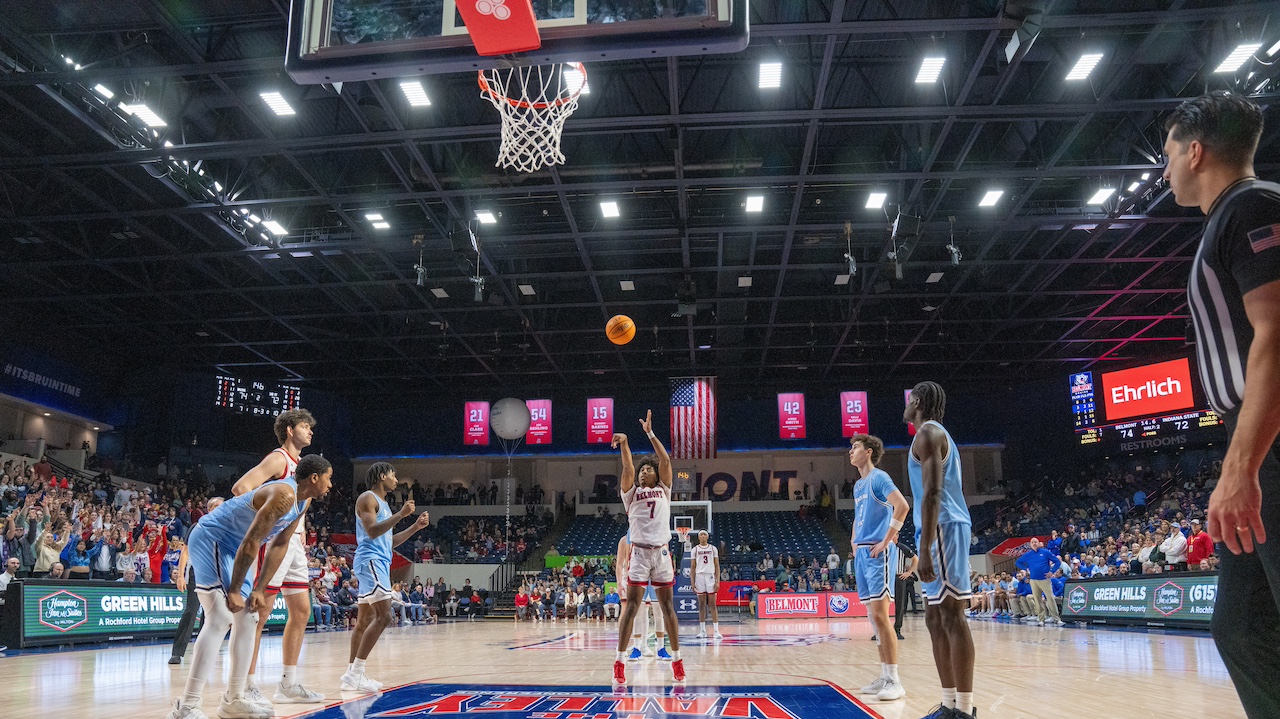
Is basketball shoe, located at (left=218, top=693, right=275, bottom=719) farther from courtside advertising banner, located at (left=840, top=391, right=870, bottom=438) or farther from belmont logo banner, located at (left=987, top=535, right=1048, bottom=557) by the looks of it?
belmont logo banner, located at (left=987, top=535, right=1048, bottom=557)

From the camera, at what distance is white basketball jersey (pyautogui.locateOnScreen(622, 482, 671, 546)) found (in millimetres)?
7699

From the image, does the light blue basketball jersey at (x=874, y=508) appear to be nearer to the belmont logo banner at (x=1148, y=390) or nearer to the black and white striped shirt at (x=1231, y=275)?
the black and white striped shirt at (x=1231, y=275)

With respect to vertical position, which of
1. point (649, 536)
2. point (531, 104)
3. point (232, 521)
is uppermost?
point (531, 104)

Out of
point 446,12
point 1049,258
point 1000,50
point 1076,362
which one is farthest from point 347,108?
point 1076,362

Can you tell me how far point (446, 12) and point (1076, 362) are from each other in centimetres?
3202

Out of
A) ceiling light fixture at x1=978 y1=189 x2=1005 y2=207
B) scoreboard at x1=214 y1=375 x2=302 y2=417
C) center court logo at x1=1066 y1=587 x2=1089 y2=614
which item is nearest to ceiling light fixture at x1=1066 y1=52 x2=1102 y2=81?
ceiling light fixture at x1=978 y1=189 x2=1005 y2=207

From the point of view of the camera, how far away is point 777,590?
25.1m

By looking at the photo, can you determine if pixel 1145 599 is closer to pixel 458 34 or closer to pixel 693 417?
pixel 458 34

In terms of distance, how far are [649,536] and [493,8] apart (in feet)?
15.3

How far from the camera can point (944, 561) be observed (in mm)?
4684

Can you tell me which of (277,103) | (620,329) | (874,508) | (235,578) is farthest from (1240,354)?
(277,103)

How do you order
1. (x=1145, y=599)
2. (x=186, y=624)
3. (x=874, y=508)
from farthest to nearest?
(x=1145, y=599) → (x=186, y=624) → (x=874, y=508)

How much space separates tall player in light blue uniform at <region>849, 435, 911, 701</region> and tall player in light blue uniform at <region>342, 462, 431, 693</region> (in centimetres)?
370

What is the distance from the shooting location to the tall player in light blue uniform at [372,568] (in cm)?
684
